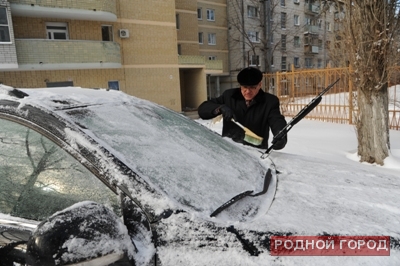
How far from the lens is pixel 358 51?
16.1ft

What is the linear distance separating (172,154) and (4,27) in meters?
13.1

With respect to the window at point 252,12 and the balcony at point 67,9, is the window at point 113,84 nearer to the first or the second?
the balcony at point 67,9

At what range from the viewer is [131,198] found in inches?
40.6

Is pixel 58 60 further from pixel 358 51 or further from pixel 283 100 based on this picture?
pixel 358 51

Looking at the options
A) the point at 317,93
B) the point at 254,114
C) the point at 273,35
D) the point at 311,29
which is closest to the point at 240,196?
the point at 254,114

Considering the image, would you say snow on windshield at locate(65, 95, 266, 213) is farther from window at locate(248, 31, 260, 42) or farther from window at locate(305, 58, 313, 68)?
window at locate(305, 58, 313, 68)

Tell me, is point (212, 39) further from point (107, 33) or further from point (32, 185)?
point (32, 185)

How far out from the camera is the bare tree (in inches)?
185

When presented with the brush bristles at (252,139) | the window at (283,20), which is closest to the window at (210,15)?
the window at (283,20)

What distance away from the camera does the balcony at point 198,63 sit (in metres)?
18.1

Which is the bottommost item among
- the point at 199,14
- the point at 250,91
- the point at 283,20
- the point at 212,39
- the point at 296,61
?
the point at 250,91

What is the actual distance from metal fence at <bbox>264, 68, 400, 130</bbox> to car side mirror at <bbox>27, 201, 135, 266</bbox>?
373 inches

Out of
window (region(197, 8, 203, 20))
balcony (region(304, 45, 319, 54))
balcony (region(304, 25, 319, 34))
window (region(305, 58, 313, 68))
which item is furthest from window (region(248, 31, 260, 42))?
window (region(305, 58, 313, 68))

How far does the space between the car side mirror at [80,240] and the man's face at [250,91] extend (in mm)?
2197
